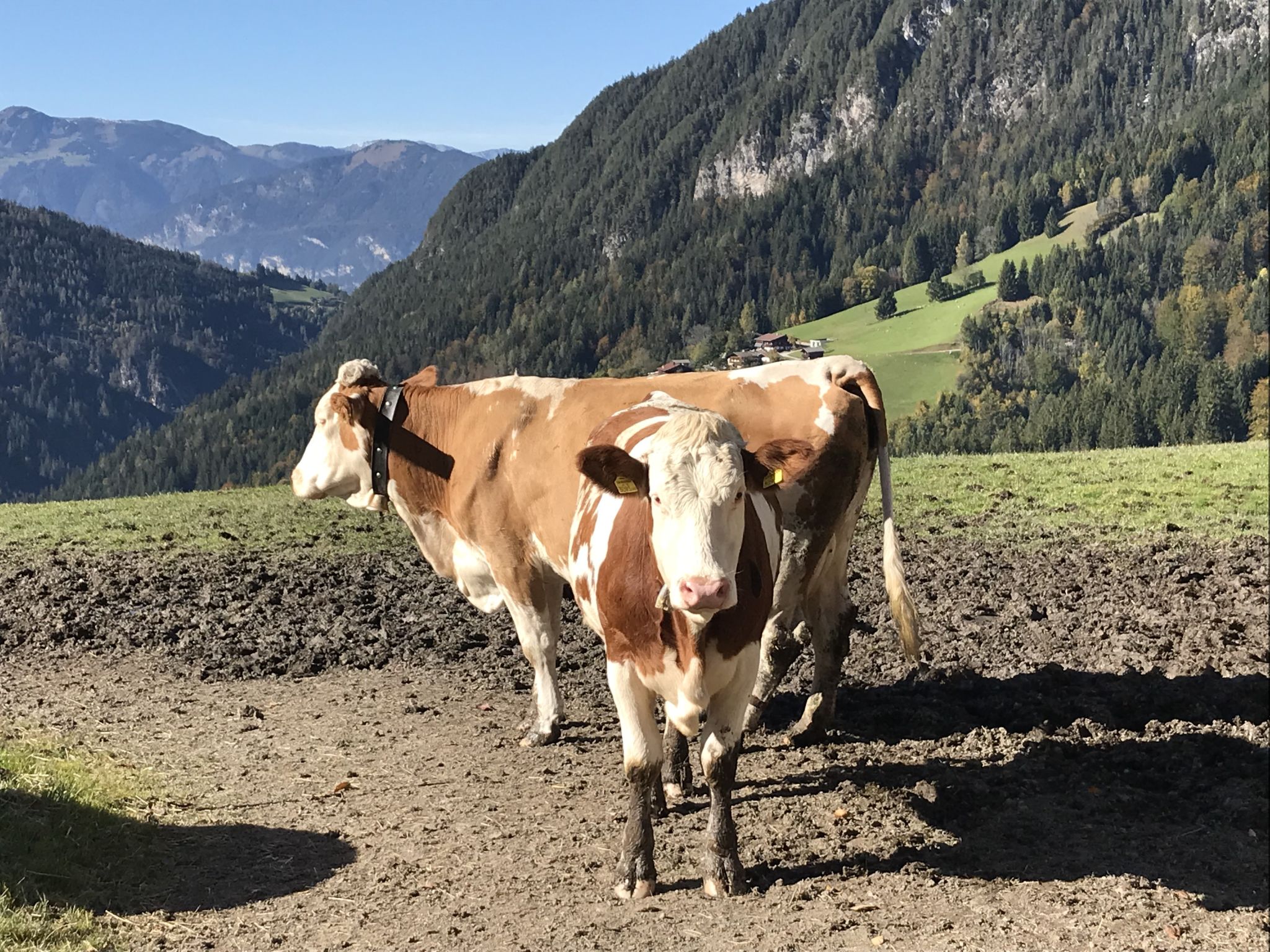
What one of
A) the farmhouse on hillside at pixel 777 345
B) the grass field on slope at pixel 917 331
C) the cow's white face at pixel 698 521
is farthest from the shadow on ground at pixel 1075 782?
the grass field on slope at pixel 917 331

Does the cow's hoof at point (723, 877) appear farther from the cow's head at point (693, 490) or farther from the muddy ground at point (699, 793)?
the cow's head at point (693, 490)

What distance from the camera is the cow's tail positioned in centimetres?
817

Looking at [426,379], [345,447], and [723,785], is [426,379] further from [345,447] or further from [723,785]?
[723,785]

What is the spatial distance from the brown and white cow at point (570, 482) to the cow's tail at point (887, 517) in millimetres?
12

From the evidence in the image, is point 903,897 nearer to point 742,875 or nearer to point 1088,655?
point 742,875

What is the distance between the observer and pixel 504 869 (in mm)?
6598

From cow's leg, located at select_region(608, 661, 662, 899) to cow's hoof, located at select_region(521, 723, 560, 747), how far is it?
2582 mm

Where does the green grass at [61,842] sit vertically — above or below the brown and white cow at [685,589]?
below

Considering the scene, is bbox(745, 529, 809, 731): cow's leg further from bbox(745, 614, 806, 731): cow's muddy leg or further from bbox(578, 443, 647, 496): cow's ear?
bbox(578, 443, 647, 496): cow's ear

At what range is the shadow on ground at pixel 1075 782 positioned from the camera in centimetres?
656

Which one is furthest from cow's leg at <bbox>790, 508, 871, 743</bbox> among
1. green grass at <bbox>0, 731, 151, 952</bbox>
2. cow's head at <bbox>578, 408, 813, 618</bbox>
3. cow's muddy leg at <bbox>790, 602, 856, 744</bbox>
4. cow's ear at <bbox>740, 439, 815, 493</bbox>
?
green grass at <bbox>0, 731, 151, 952</bbox>

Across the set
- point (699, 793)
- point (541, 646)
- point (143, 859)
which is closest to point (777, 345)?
point (541, 646)

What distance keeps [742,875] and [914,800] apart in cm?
167

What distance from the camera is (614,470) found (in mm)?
5832
